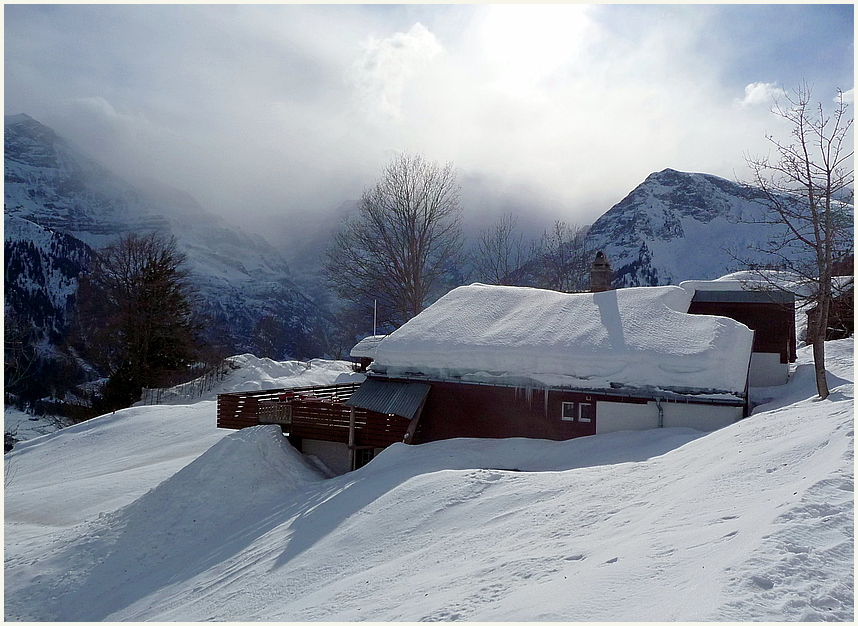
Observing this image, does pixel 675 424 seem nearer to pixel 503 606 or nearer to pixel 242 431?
pixel 503 606

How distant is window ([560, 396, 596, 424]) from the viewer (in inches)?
559

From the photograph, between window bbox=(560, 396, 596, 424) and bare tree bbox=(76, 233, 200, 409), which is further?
bare tree bbox=(76, 233, 200, 409)

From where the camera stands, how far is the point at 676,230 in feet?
357

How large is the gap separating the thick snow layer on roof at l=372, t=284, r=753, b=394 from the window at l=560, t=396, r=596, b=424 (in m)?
0.52

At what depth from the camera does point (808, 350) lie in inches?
1021

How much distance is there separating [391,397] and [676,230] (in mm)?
105885

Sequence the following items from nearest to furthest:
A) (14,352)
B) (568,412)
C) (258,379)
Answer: (568,412)
(14,352)
(258,379)

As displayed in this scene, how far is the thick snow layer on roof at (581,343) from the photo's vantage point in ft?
44.9

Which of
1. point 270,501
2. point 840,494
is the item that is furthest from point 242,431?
point 840,494

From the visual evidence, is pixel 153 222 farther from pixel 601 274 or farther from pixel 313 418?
pixel 313 418

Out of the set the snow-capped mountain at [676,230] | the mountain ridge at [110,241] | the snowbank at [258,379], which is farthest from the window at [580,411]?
the snow-capped mountain at [676,230]

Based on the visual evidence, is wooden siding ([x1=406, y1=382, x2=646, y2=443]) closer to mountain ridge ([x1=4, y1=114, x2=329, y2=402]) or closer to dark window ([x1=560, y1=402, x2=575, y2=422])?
dark window ([x1=560, y1=402, x2=575, y2=422])

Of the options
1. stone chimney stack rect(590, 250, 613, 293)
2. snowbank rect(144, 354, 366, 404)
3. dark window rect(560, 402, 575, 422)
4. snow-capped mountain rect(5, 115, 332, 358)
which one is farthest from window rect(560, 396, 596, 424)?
snow-capped mountain rect(5, 115, 332, 358)

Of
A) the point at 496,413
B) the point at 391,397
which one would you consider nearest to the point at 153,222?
the point at 391,397
